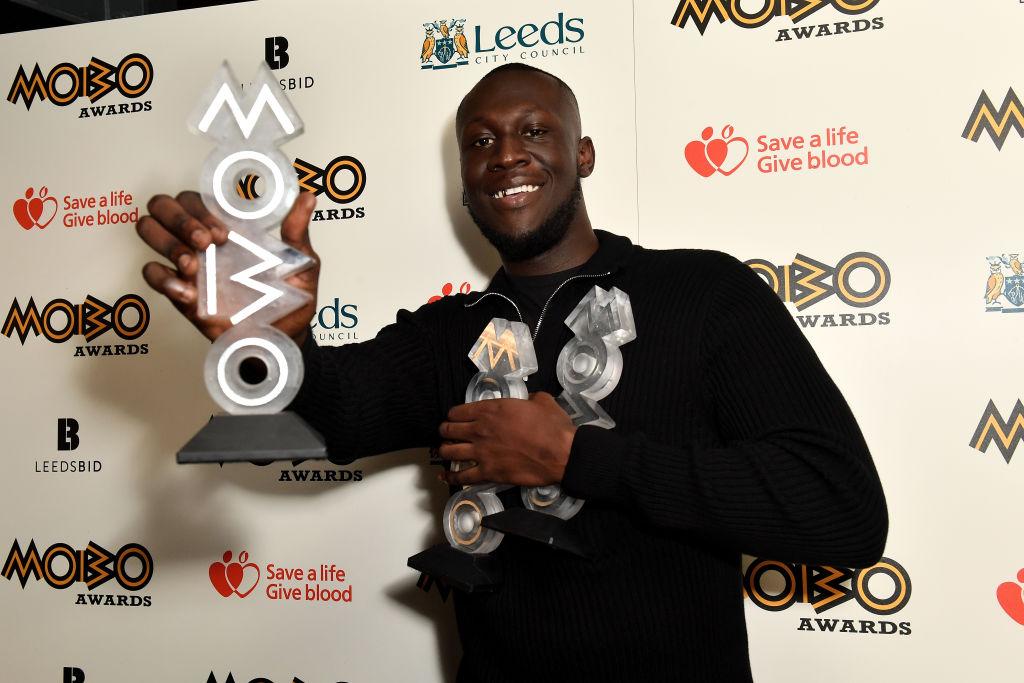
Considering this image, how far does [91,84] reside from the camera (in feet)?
7.12

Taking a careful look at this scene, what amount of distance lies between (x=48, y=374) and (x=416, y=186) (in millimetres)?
1044

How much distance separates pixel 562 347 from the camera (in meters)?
1.34

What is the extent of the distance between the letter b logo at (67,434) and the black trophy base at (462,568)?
122 cm

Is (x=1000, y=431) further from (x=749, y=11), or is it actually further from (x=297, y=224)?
(x=297, y=224)

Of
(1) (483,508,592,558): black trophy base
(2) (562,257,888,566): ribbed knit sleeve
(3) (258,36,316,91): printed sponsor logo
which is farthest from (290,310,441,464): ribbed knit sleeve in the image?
(3) (258,36,316,91): printed sponsor logo

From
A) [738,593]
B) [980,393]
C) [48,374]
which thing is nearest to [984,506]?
[980,393]

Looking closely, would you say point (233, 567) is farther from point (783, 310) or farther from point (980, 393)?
point (980, 393)

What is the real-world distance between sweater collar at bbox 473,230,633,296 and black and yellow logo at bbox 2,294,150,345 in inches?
41.6

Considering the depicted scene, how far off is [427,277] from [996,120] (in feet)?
3.86

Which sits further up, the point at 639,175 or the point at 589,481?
the point at 639,175

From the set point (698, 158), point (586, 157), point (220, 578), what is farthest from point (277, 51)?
point (220, 578)

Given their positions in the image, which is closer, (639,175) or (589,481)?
(589,481)

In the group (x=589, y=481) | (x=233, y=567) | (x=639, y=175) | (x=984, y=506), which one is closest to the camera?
(x=589, y=481)

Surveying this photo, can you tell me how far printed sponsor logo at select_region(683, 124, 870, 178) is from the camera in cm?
174
